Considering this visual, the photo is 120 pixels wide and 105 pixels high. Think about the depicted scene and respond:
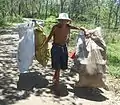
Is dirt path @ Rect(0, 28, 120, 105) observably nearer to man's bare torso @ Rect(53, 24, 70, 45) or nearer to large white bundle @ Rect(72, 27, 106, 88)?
large white bundle @ Rect(72, 27, 106, 88)

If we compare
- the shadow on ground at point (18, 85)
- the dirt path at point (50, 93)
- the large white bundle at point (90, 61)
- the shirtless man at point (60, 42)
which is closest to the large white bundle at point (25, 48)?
the shadow on ground at point (18, 85)

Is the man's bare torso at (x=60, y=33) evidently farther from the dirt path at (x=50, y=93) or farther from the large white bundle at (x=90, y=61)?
the dirt path at (x=50, y=93)

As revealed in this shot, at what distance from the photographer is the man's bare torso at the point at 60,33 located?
26.0ft

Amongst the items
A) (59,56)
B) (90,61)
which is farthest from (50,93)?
(90,61)

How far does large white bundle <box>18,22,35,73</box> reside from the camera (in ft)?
27.4

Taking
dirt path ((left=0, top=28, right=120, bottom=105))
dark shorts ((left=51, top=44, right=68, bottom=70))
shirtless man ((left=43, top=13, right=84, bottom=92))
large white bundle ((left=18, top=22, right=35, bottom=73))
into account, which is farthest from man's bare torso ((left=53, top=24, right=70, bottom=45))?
dirt path ((left=0, top=28, right=120, bottom=105))

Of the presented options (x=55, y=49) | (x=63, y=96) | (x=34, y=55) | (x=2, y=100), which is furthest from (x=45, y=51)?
(x=2, y=100)

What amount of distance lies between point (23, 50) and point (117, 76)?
327 centimetres

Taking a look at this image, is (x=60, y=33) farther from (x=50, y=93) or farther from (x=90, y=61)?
(x=50, y=93)

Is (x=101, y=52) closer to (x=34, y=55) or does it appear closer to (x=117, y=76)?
(x=34, y=55)

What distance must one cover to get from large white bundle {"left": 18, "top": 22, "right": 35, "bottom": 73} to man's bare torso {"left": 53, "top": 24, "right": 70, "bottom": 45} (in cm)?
72

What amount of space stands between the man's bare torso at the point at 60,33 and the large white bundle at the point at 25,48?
72 cm

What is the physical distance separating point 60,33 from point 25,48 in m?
0.95

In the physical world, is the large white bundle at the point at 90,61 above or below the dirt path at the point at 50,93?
above
